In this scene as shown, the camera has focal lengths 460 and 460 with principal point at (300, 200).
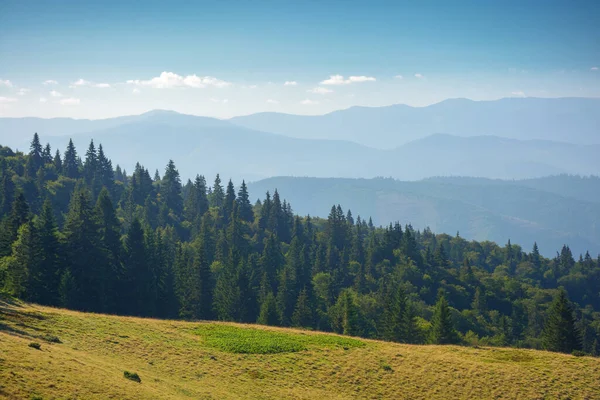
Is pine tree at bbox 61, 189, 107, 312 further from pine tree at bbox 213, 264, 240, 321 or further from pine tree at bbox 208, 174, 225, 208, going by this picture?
pine tree at bbox 208, 174, 225, 208

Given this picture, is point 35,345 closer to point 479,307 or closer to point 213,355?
point 213,355

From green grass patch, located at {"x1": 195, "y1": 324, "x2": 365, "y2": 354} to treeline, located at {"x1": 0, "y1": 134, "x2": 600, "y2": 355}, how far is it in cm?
2269

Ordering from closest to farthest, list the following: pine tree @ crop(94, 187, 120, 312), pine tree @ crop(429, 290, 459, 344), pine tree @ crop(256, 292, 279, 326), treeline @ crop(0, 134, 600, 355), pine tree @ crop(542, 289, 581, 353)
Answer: pine tree @ crop(542, 289, 581, 353) → treeline @ crop(0, 134, 600, 355) → pine tree @ crop(94, 187, 120, 312) → pine tree @ crop(429, 290, 459, 344) → pine tree @ crop(256, 292, 279, 326)

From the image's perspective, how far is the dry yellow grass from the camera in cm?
3191

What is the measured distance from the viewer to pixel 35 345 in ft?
102

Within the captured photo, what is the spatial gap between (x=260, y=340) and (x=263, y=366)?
592cm

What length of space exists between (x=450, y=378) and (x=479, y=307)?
101 meters

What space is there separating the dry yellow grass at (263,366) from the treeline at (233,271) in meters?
19.1

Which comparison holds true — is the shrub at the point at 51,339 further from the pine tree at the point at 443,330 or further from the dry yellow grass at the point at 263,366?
the pine tree at the point at 443,330

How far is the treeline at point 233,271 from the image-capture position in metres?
63.8

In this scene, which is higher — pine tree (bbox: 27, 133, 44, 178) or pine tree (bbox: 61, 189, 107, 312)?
pine tree (bbox: 27, 133, 44, 178)

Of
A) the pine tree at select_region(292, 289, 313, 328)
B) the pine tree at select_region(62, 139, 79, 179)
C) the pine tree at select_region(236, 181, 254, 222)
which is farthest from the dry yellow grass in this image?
the pine tree at select_region(62, 139, 79, 179)

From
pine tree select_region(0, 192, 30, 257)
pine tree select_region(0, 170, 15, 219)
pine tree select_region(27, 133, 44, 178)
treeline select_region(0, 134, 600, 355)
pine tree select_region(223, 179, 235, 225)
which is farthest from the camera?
pine tree select_region(223, 179, 235, 225)

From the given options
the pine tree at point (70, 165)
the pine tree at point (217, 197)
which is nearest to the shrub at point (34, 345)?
the pine tree at point (70, 165)
